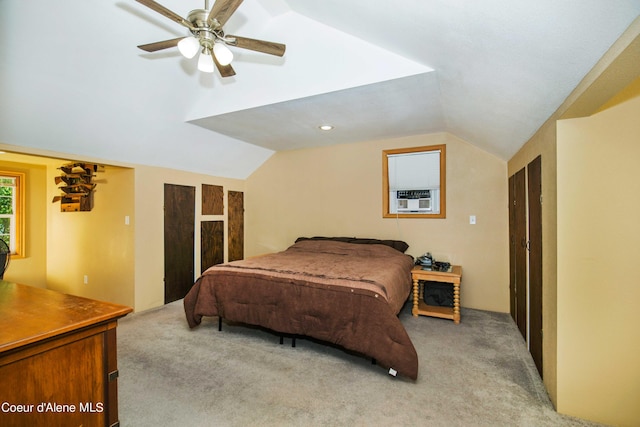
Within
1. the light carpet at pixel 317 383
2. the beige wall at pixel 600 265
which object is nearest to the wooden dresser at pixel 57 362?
the light carpet at pixel 317 383

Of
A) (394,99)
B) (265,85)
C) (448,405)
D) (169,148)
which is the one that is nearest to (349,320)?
(448,405)

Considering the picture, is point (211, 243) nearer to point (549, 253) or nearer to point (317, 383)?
point (317, 383)

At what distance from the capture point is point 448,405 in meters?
1.91

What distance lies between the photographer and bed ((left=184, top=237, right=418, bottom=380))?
7.40 ft

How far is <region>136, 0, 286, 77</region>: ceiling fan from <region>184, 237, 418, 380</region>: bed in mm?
1869

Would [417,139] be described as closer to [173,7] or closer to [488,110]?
[488,110]

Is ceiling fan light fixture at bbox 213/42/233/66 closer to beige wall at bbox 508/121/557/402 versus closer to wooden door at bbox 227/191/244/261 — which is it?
beige wall at bbox 508/121/557/402

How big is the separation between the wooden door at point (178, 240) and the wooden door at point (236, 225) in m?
0.78

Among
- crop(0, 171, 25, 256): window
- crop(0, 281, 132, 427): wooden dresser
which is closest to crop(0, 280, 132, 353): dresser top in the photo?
crop(0, 281, 132, 427): wooden dresser

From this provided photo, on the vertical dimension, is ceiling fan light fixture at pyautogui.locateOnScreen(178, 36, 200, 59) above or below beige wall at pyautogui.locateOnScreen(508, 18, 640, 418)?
above

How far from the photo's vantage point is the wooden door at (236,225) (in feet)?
17.1

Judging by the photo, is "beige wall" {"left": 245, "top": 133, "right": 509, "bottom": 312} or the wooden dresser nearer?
the wooden dresser

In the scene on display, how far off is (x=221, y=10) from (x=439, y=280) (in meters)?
3.18

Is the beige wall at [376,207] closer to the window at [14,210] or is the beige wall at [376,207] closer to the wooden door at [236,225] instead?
the wooden door at [236,225]
